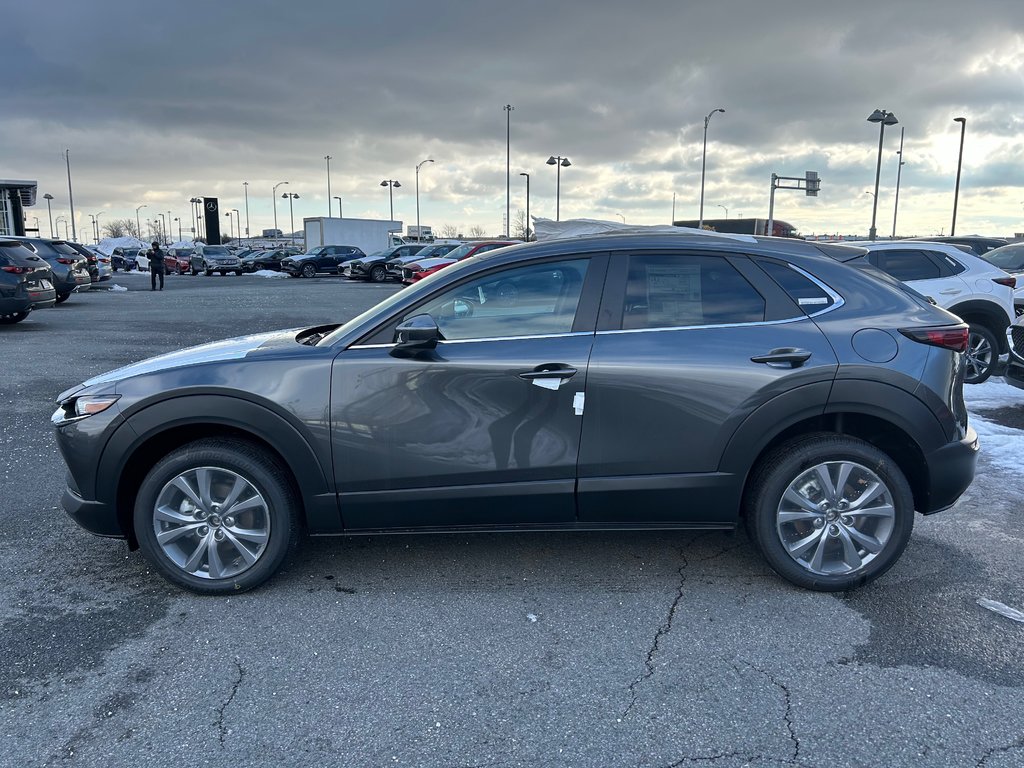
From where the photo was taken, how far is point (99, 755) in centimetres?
269

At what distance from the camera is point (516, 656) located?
3.32m

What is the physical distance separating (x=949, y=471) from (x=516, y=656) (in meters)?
2.31

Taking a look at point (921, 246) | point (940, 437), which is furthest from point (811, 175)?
point (940, 437)

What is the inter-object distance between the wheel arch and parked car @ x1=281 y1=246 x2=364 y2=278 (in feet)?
125

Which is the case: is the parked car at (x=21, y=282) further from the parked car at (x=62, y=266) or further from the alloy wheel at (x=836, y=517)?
the alloy wheel at (x=836, y=517)

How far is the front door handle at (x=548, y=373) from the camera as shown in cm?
368

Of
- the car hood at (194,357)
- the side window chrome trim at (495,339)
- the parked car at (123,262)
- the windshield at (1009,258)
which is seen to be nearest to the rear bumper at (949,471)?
the side window chrome trim at (495,339)

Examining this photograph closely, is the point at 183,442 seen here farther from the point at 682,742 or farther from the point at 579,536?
the point at 682,742

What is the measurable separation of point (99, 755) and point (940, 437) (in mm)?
3822

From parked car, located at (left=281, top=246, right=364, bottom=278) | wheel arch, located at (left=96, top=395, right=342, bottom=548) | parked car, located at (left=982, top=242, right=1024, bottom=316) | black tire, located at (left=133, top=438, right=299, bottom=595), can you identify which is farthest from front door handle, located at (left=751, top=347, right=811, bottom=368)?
parked car, located at (left=281, top=246, right=364, bottom=278)

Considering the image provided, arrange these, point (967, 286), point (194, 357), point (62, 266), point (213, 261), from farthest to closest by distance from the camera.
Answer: point (213, 261)
point (62, 266)
point (967, 286)
point (194, 357)

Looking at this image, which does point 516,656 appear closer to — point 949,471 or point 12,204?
point 949,471

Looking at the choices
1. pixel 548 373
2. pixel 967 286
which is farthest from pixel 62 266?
pixel 548 373

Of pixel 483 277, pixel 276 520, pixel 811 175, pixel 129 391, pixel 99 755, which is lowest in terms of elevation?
pixel 99 755
